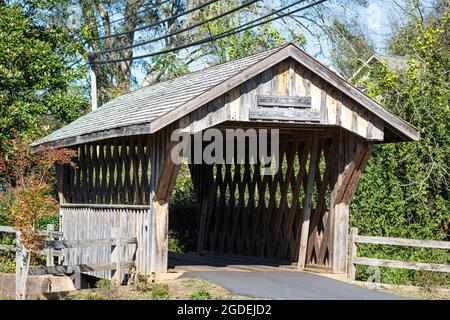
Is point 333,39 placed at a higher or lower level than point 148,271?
higher

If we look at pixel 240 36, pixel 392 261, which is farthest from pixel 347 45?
pixel 392 261

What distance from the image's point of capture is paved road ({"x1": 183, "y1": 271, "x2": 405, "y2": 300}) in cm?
1332

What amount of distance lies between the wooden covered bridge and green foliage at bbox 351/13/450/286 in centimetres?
253

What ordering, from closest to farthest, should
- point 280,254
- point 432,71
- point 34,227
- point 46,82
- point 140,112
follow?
1. point 34,227
2. point 140,112
3. point 280,254
4. point 432,71
5. point 46,82

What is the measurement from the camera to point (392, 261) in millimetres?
15984

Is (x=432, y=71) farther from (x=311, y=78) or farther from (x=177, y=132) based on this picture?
(x=177, y=132)

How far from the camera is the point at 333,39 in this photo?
33.6 metres

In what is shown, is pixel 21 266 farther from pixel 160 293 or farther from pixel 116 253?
pixel 160 293

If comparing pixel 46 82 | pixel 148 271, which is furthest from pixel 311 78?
pixel 46 82

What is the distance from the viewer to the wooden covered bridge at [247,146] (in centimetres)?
1506

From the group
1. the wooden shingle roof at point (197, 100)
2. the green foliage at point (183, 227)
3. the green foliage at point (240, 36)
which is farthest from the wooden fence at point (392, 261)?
the green foliage at point (240, 36)

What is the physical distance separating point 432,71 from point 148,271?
10.2m

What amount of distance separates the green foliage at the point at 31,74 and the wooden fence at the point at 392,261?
11.3 meters

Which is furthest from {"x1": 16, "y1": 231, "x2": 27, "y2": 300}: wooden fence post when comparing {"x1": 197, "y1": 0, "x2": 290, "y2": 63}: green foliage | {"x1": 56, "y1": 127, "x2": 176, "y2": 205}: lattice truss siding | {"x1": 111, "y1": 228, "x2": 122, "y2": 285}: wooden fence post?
{"x1": 197, "y1": 0, "x2": 290, "y2": 63}: green foliage
